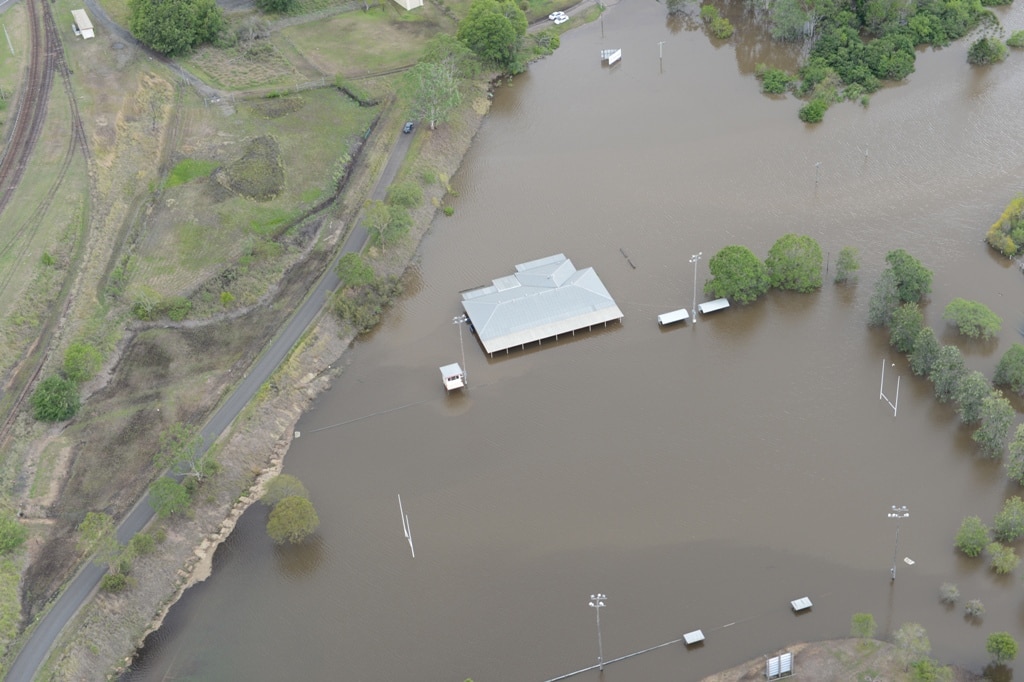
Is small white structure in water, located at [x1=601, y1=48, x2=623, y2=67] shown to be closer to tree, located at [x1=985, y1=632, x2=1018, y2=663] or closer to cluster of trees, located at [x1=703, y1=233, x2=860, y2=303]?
cluster of trees, located at [x1=703, y1=233, x2=860, y2=303]

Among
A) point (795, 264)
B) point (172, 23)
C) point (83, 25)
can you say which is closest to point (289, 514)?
point (795, 264)

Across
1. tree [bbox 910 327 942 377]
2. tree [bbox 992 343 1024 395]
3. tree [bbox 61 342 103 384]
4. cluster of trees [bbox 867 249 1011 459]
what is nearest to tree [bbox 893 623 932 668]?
cluster of trees [bbox 867 249 1011 459]

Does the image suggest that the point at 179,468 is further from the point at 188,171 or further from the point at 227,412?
the point at 188,171

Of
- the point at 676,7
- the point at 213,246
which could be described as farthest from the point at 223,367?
the point at 676,7

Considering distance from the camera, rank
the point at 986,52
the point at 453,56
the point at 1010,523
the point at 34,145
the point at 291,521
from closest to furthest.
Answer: the point at 1010,523 < the point at 291,521 < the point at 34,145 < the point at 453,56 < the point at 986,52

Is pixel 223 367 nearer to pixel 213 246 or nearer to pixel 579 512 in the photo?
pixel 213 246

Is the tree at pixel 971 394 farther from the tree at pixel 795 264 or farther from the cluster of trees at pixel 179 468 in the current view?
the cluster of trees at pixel 179 468
